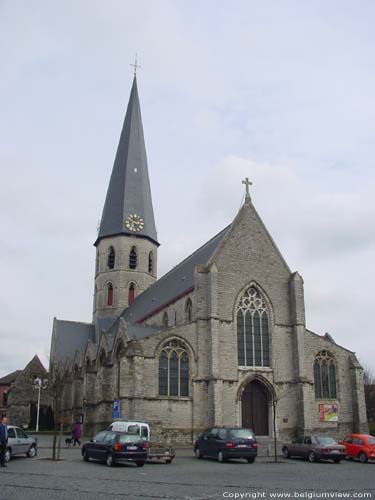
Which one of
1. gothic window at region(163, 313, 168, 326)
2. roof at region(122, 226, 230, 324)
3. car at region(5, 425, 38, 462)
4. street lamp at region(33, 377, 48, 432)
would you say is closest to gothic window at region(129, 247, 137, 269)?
roof at region(122, 226, 230, 324)

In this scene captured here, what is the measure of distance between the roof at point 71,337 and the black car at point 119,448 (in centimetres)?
3523

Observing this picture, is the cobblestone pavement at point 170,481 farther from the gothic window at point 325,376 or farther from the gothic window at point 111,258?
the gothic window at point 111,258

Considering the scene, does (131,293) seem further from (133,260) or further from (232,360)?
(232,360)

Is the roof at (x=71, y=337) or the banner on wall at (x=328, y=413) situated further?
the roof at (x=71, y=337)

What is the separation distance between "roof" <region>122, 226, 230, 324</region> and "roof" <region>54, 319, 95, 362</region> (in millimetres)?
8550

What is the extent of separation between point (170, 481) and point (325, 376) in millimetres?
22186

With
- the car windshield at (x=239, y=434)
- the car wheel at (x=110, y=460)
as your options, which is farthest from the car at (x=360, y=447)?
the car wheel at (x=110, y=460)

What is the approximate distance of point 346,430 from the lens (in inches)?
1372

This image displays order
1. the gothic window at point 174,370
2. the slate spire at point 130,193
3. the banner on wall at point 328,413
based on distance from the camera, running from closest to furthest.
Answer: the gothic window at point 174,370 < the banner on wall at point 328,413 < the slate spire at point 130,193

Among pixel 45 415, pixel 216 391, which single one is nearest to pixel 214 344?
pixel 216 391

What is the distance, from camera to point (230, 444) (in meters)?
22.7

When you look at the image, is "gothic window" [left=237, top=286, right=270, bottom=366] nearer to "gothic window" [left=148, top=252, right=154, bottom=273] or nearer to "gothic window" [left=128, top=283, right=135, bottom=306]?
"gothic window" [left=128, top=283, right=135, bottom=306]

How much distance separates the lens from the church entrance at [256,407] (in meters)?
33.4

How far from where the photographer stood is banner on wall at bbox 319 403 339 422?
34.4 metres
